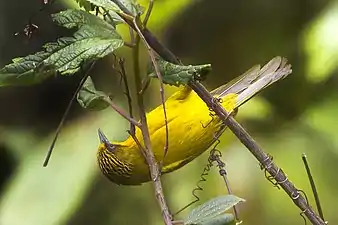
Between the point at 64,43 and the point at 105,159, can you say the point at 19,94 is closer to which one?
the point at 105,159

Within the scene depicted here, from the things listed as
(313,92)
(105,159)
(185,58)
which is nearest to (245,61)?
(185,58)

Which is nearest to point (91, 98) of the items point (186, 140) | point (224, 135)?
point (186, 140)

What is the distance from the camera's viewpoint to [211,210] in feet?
1.63

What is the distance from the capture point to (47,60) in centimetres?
48

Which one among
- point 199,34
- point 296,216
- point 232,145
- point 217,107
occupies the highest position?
point 199,34

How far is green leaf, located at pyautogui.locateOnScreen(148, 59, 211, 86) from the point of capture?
477mm

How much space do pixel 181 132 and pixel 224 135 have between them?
2.15 feet

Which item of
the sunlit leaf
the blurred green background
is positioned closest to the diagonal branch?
the blurred green background

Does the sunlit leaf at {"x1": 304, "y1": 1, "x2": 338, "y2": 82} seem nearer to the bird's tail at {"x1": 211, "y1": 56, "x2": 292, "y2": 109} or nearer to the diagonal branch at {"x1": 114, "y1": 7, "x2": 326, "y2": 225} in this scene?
the bird's tail at {"x1": 211, "y1": 56, "x2": 292, "y2": 109}

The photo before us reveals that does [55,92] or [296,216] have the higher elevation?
[55,92]

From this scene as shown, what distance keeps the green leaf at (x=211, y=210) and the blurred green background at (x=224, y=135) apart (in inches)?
25.1

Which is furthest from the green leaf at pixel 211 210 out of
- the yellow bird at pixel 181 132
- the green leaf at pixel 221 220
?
the yellow bird at pixel 181 132

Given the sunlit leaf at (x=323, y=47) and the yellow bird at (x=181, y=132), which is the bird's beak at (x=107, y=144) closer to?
the yellow bird at (x=181, y=132)

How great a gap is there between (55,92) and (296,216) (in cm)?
66
